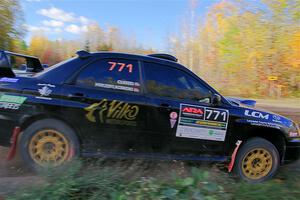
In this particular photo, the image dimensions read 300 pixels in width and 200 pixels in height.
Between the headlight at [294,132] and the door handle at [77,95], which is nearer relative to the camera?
the door handle at [77,95]

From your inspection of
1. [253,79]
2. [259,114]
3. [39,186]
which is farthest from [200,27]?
[39,186]

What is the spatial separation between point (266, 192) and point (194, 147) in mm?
1631

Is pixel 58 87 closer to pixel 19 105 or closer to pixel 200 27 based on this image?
pixel 19 105

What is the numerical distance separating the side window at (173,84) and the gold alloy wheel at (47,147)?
148cm

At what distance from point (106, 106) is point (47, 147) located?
0.98m

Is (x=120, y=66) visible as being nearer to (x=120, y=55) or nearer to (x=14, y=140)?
(x=120, y=55)

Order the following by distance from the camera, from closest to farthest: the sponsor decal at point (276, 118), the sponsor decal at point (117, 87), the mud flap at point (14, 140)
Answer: the mud flap at point (14, 140)
the sponsor decal at point (117, 87)
the sponsor decal at point (276, 118)

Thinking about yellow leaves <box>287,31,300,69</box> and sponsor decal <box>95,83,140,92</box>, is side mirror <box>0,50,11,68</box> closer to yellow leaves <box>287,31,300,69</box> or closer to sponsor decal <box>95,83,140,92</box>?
sponsor decal <box>95,83,140,92</box>

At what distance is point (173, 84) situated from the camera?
17.7ft

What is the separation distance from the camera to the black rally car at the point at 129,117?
4.94 meters

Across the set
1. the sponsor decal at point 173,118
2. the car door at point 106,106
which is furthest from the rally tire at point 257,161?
the car door at point 106,106

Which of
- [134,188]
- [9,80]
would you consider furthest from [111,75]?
[134,188]

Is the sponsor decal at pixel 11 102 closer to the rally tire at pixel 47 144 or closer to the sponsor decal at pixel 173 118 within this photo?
the rally tire at pixel 47 144

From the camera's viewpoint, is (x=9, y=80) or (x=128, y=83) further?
(x=128, y=83)
